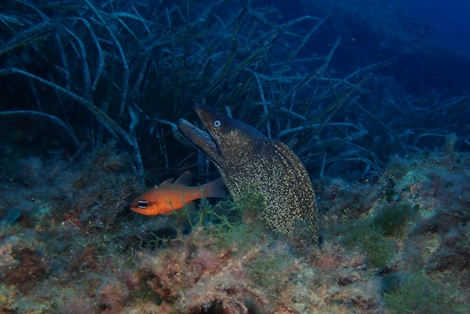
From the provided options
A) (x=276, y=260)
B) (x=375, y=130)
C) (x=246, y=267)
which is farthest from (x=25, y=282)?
(x=375, y=130)

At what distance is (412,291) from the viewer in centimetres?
207

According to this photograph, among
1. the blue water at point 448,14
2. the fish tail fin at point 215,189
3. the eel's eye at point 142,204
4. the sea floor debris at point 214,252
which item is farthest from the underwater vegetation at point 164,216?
the blue water at point 448,14

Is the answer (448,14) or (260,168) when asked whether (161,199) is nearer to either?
(260,168)

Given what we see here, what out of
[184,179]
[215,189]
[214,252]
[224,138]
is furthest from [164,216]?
[224,138]

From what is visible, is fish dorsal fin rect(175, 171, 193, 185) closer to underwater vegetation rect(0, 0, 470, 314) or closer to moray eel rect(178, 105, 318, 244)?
underwater vegetation rect(0, 0, 470, 314)

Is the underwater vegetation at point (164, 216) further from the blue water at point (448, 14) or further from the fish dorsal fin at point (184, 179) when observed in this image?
the blue water at point (448, 14)

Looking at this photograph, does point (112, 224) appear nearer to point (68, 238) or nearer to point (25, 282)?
point (68, 238)

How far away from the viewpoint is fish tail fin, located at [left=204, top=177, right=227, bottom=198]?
10.1 feet

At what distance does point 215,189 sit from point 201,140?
0.54 meters

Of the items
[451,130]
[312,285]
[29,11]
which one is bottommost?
[451,130]

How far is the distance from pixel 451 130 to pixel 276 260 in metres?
8.61

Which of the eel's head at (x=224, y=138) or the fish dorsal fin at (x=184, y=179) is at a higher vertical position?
the eel's head at (x=224, y=138)

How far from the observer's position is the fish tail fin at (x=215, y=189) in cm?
307

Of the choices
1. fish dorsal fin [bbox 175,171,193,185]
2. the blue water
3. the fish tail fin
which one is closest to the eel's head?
the fish tail fin
